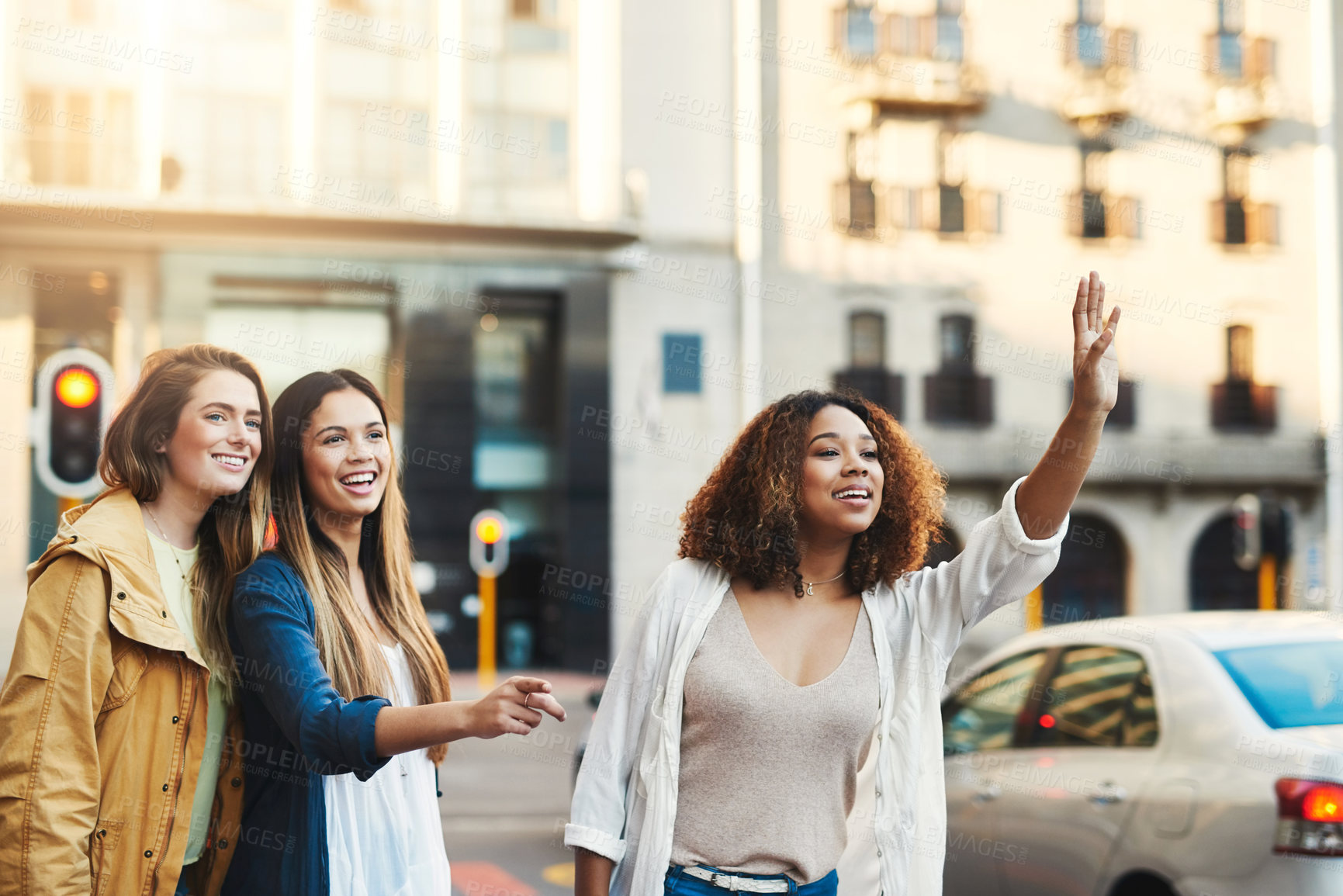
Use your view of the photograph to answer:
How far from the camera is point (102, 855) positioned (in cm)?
254

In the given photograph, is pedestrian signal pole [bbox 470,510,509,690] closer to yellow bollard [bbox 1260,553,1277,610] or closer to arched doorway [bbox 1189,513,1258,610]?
yellow bollard [bbox 1260,553,1277,610]

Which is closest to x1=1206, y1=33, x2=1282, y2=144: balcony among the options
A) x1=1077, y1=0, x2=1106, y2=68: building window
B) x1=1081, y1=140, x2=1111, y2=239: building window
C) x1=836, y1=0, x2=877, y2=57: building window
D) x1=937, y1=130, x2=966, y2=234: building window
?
x1=1077, y1=0, x2=1106, y2=68: building window

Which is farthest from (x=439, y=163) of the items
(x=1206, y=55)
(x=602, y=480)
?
(x=1206, y=55)

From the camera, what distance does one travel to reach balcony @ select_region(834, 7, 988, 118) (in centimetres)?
2308

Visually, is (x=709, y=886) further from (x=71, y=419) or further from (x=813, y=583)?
(x=71, y=419)

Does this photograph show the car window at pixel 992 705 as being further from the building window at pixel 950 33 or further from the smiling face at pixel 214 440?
the building window at pixel 950 33

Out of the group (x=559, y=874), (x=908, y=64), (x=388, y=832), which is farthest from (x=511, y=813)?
(x=908, y=64)

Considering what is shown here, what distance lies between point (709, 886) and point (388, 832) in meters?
0.73

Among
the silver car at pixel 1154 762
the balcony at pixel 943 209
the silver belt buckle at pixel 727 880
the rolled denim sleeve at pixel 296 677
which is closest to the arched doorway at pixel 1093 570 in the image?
the balcony at pixel 943 209

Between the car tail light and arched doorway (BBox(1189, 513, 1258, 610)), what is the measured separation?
21.7m

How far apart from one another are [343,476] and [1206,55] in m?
25.9

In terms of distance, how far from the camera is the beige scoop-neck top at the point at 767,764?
2750mm

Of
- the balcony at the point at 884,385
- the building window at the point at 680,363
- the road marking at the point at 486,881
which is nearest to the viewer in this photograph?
the road marking at the point at 486,881

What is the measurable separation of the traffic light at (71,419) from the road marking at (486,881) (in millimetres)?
3263
